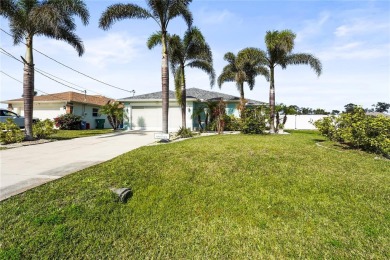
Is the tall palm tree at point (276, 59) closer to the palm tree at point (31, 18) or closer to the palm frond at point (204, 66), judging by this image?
the palm frond at point (204, 66)

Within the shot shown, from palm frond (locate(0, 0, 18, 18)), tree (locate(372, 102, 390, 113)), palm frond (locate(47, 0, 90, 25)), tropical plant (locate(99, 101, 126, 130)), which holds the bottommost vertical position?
tropical plant (locate(99, 101, 126, 130))

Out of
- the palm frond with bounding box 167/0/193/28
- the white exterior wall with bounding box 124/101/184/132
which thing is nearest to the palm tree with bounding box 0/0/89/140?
the palm frond with bounding box 167/0/193/28

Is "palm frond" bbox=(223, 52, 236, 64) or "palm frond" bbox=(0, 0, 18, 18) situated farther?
"palm frond" bbox=(223, 52, 236, 64)

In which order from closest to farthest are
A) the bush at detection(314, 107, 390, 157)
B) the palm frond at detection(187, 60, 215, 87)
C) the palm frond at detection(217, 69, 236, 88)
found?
the bush at detection(314, 107, 390, 157)
the palm frond at detection(187, 60, 215, 87)
the palm frond at detection(217, 69, 236, 88)

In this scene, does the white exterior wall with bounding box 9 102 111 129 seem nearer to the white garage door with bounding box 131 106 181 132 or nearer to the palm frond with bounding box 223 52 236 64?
the white garage door with bounding box 131 106 181 132

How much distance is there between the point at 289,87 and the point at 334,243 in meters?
21.2

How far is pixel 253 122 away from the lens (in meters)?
15.7

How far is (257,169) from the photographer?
6727 mm

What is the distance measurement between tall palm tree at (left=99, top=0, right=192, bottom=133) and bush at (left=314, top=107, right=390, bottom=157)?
836 cm

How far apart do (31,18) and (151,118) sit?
1179 cm

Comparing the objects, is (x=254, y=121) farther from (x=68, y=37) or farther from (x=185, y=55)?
(x=68, y=37)

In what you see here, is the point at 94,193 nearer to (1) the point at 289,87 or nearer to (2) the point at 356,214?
(2) the point at 356,214

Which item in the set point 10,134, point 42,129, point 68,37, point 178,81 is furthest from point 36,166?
point 178,81

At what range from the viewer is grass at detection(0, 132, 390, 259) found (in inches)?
139
